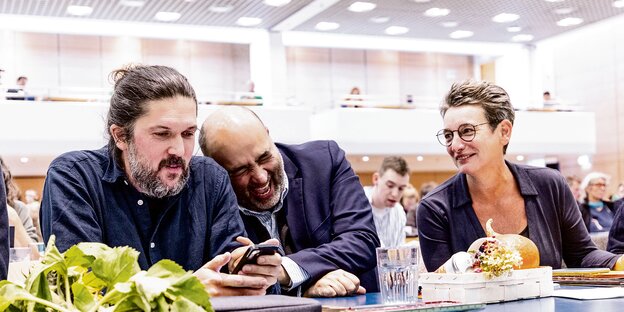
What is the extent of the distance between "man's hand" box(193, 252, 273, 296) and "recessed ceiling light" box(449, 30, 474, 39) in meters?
19.1

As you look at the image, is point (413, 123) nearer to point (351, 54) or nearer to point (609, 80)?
point (351, 54)

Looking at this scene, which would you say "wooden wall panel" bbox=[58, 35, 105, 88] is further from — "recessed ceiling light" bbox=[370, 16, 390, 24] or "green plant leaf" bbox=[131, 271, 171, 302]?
"green plant leaf" bbox=[131, 271, 171, 302]

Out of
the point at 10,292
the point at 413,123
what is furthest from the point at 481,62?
the point at 10,292

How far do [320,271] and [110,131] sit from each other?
72 centimetres

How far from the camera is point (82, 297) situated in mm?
946

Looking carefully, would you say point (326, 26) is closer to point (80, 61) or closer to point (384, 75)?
point (384, 75)

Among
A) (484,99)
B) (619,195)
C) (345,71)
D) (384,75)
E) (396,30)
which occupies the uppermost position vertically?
(396,30)

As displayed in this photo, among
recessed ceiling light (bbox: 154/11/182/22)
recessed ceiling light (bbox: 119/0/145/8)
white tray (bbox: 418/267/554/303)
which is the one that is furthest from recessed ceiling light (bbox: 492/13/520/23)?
white tray (bbox: 418/267/554/303)

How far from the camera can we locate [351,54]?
72.5 ft

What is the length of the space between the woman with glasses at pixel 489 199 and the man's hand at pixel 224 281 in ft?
3.55

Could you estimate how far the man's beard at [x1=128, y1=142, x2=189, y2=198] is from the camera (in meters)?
2.14

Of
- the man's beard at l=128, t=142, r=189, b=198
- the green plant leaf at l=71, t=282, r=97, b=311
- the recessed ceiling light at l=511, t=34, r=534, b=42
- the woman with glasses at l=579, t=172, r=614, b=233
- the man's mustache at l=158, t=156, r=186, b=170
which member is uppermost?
the recessed ceiling light at l=511, t=34, r=534, b=42

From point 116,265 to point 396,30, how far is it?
767 inches

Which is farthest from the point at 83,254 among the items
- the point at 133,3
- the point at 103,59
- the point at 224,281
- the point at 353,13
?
the point at 103,59
